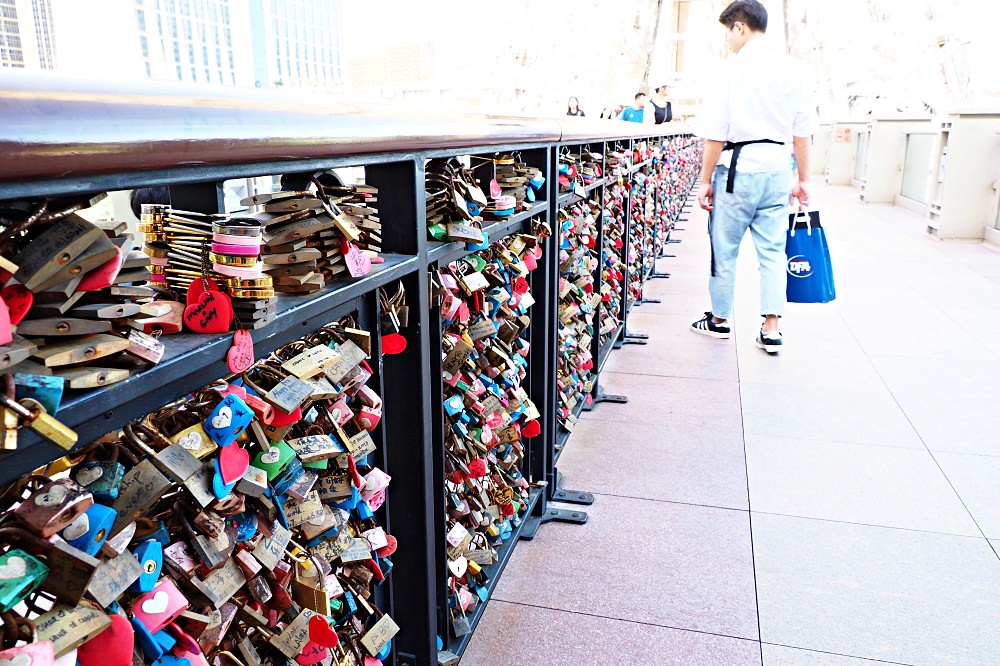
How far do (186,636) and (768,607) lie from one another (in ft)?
5.78

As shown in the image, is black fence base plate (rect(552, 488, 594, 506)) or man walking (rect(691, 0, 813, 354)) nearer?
black fence base plate (rect(552, 488, 594, 506))

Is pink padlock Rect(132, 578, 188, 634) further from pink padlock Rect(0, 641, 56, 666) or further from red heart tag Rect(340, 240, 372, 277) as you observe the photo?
red heart tag Rect(340, 240, 372, 277)

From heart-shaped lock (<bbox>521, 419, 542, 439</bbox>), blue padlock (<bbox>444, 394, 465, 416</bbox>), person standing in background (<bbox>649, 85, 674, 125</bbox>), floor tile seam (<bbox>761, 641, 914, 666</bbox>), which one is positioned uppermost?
person standing in background (<bbox>649, 85, 674, 125</bbox>)

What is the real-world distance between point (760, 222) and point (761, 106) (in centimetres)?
66

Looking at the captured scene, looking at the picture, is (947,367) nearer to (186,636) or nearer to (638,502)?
(638,502)

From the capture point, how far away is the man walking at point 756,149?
4352mm

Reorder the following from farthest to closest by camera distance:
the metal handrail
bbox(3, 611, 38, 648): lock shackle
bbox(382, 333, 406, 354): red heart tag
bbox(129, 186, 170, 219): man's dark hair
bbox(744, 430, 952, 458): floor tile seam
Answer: bbox(744, 430, 952, 458): floor tile seam < bbox(382, 333, 406, 354): red heart tag < bbox(129, 186, 170, 219): man's dark hair < bbox(3, 611, 38, 648): lock shackle < the metal handrail

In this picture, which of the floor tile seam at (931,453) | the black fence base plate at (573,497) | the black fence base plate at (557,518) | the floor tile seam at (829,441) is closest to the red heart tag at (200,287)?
the black fence base plate at (557,518)

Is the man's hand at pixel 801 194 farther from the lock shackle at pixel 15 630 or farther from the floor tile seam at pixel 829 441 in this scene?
the lock shackle at pixel 15 630

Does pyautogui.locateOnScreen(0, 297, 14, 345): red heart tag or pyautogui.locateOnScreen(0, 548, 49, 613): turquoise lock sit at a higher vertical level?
pyautogui.locateOnScreen(0, 297, 14, 345): red heart tag

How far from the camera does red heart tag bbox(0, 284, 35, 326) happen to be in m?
0.62

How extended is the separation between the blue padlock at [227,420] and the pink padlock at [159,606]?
0.54 feet

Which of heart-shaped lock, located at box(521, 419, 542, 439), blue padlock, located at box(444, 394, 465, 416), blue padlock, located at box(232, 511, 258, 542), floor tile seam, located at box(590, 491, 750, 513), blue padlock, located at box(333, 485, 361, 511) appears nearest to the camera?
blue padlock, located at box(232, 511, 258, 542)

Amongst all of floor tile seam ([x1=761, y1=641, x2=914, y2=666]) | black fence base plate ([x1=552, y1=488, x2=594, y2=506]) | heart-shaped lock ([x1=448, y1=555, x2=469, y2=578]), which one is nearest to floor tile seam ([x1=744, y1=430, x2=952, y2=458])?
black fence base plate ([x1=552, y1=488, x2=594, y2=506])
